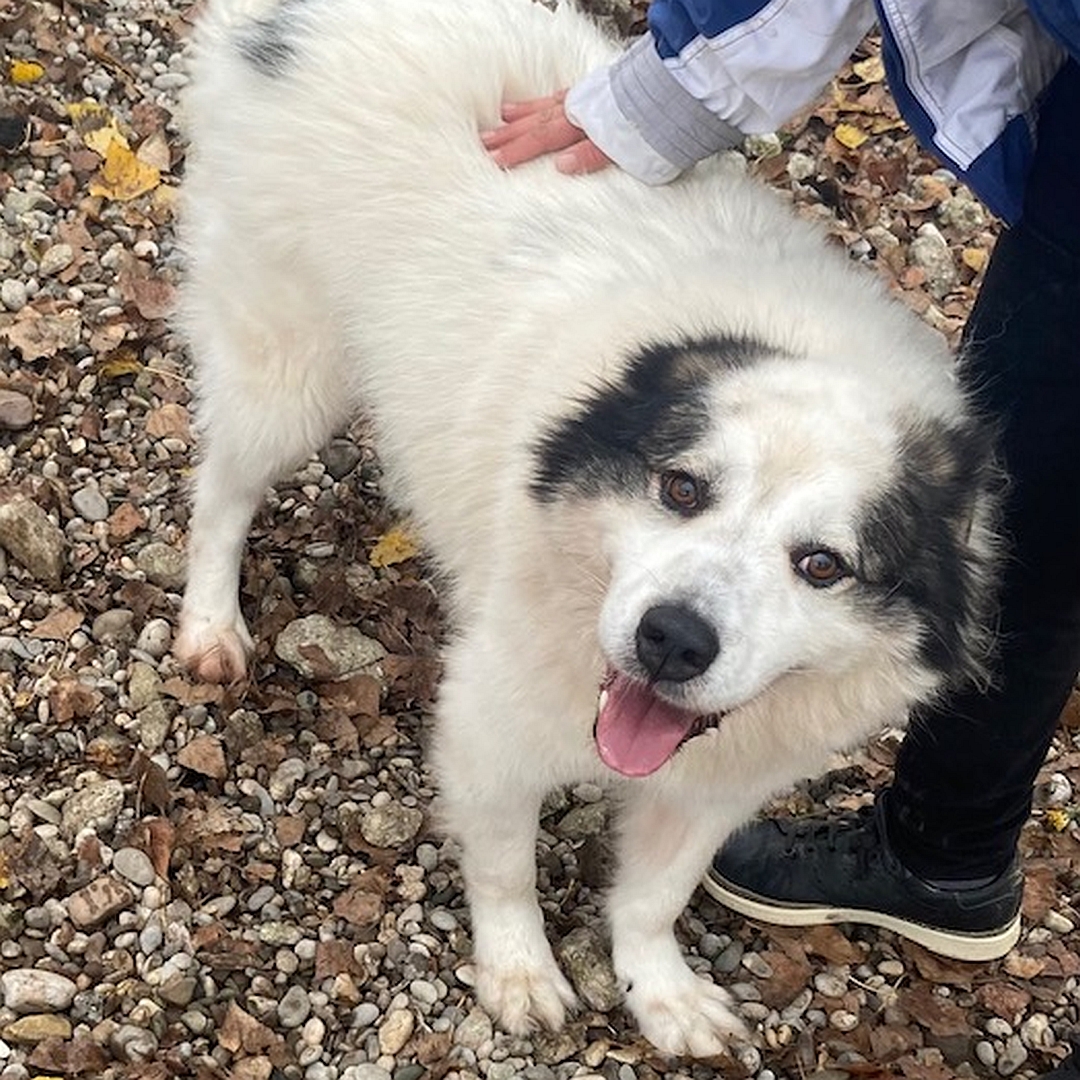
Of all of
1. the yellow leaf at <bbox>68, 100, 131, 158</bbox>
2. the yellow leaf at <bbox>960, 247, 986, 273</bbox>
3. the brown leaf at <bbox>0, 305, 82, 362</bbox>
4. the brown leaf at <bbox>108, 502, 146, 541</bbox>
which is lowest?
the brown leaf at <bbox>108, 502, 146, 541</bbox>

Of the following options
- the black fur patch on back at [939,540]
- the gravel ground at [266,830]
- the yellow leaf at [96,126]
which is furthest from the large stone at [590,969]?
the yellow leaf at [96,126]

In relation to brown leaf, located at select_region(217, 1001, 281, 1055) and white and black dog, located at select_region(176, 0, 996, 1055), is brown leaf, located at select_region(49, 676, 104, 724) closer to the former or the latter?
white and black dog, located at select_region(176, 0, 996, 1055)

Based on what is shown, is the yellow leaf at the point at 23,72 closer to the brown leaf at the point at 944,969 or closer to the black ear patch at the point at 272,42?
the black ear patch at the point at 272,42

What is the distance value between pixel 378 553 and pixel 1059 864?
1801mm

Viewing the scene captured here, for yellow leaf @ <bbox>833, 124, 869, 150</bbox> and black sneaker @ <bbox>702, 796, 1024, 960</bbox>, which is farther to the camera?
yellow leaf @ <bbox>833, 124, 869, 150</bbox>

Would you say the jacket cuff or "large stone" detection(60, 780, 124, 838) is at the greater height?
the jacket cuff

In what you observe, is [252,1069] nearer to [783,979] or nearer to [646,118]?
[783,979]

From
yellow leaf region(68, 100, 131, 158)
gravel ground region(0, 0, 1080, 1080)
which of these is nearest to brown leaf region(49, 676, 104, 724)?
gravel ground region(0, 0, 1080, 1080)

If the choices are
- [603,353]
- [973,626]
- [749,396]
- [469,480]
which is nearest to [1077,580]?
[973,626]

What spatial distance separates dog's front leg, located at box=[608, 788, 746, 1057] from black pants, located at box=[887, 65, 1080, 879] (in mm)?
499

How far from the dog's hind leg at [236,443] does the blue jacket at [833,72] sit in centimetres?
95

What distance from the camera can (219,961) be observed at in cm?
320

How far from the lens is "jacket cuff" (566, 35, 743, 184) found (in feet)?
9.38

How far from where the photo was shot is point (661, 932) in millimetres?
3332
